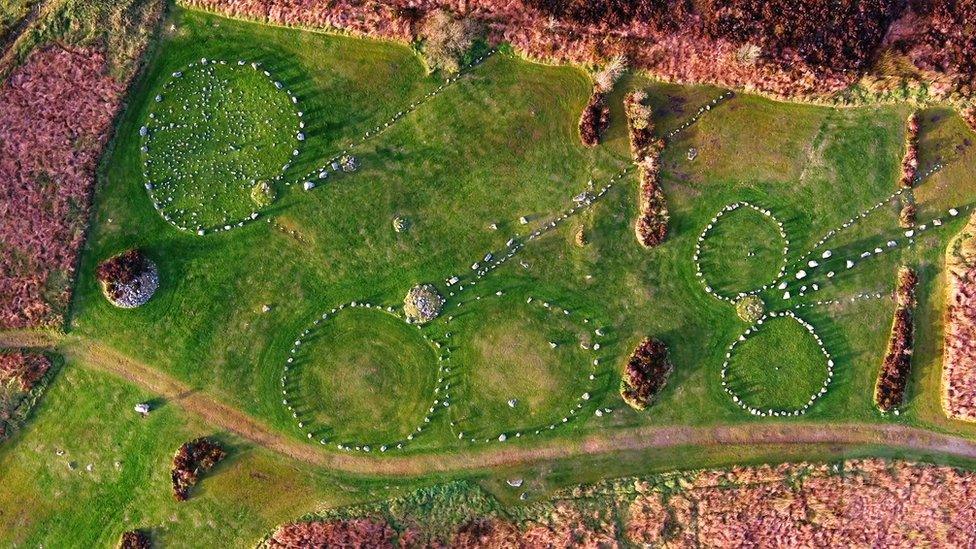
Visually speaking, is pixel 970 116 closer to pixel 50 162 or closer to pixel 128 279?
pixel 128 279

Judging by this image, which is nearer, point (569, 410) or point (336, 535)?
point (336, 535)

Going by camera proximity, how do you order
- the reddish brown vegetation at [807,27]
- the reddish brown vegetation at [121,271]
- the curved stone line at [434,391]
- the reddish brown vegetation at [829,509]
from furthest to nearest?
the curved stone line at [434,391] → the reddish brown vegetation at [829,509] → the reddish brown vegetation at [121,271] → the reddish brown vegetation at [807,27]

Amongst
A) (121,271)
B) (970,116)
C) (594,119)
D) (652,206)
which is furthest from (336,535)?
(970,116)

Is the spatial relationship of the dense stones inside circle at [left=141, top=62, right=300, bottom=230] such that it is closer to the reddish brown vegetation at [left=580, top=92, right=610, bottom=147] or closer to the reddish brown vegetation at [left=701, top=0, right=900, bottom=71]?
the reddish brown vegetation at [left=580, top=92, right=610, bottom=147]

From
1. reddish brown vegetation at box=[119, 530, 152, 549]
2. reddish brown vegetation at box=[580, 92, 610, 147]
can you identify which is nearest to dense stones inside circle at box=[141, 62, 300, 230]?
reddish brown vegetation at box=[580, 92, 610, 147]

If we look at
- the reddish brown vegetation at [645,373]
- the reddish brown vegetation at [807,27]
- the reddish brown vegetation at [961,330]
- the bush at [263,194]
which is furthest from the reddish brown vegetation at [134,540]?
the reddish brown vegetation at [961,330]

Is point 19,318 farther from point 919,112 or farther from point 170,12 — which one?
point 919,112

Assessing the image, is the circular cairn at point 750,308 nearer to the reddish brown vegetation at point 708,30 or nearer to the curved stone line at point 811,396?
the curved stone line at point 811,396
